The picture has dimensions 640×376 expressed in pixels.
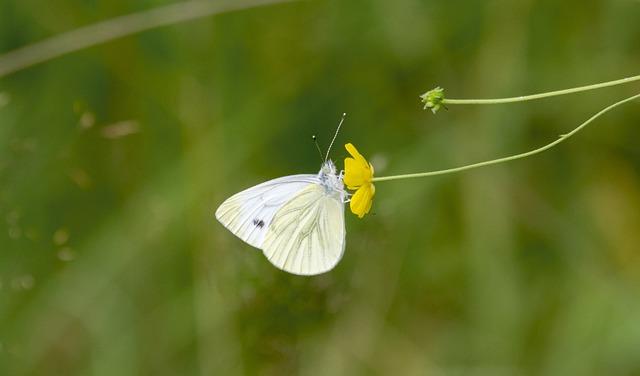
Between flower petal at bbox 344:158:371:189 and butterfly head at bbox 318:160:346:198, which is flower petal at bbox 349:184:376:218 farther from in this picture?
butterfly head at bbox 318:160:346:198

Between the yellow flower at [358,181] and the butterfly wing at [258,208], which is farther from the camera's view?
the butterfly wing at [258,208]

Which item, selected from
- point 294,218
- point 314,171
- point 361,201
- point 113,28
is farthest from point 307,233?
point 113,28

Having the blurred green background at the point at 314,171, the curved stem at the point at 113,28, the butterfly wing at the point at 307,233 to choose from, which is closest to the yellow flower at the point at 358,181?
the butterfly wing at the point at 307,233

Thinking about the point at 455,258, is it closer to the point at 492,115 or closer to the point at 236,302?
the point at 492,115

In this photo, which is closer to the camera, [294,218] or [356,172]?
[356,172]

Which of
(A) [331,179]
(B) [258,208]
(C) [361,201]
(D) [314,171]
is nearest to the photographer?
(C) [361,201]

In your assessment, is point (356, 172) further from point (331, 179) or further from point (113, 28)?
point (113, 28)

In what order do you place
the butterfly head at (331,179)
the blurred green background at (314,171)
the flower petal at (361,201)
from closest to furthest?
the flower petal at (361,201), the butterfly head at (331,179), the blurred green background at (314,171)

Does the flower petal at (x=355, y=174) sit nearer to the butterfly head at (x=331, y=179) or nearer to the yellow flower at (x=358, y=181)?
the yellow flower at (x=358, y=181)
